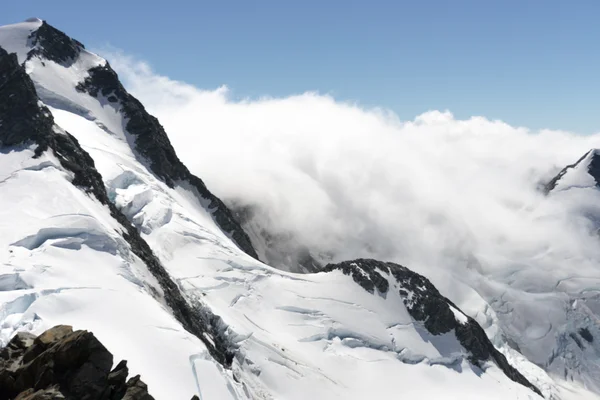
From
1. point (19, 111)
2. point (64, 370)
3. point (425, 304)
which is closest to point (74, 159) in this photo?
point (19, 111)

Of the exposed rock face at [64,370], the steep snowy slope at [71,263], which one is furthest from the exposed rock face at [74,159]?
the exposed rock face at [64,370]

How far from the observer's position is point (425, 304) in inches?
4697

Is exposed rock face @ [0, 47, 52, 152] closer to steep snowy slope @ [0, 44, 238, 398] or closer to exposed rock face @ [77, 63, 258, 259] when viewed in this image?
steep snowy slope @ [0, 44, 238, 398]

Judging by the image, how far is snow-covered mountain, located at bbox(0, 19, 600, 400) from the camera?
5172cm

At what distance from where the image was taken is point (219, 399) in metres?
49.8

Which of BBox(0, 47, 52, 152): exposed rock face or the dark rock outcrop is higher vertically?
the dark rock outcrop

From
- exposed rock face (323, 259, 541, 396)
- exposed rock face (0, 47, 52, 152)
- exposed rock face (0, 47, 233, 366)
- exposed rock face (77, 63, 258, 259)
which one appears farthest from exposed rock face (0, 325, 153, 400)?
exposed rock face (77, 63, 258, 259)

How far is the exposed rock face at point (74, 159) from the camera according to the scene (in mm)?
73875

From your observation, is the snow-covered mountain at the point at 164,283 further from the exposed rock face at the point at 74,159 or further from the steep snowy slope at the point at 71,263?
the exposed rock face at the point at 74,159

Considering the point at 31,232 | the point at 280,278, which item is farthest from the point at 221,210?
the point at 31,232

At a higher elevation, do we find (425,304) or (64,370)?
(425,304)

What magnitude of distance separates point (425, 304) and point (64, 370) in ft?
319

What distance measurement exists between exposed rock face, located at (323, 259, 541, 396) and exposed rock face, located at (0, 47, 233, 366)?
44.3 meters

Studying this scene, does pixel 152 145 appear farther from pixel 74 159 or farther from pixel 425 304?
pixel 425 304
